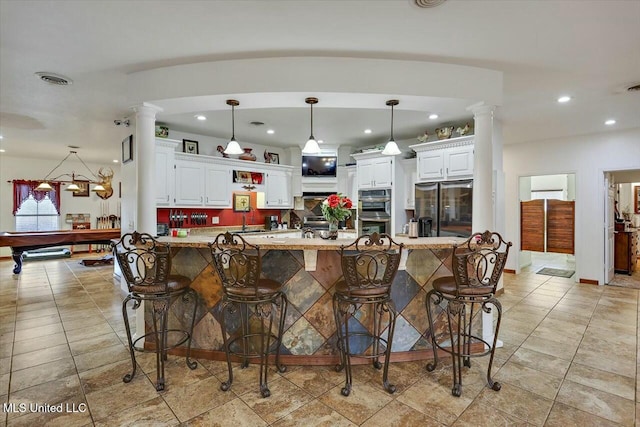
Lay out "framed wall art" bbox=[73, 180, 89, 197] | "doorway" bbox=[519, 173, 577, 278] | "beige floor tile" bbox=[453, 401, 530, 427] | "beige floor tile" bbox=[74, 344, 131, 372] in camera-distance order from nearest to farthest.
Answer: "beige floor tile" bbox=[453, 401, 530, 427], "beige floor tile" bbox=[74, 344, 131, 372], "doorway" bbox=[519, 173, 577, 278], "framed wall art" bbox=[73, 180, 89, 197]

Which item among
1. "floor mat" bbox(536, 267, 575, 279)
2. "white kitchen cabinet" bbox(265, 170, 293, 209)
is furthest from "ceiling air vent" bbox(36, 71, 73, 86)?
"floor mat" bbox(536, 267, 575, 279)

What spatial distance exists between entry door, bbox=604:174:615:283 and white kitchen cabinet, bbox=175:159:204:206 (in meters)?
7.18

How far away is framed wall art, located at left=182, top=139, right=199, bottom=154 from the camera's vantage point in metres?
5.32

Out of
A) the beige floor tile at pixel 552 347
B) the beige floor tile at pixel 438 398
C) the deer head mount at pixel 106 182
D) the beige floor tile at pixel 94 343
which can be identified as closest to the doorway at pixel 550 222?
the beige floor tile at pixel 552 347

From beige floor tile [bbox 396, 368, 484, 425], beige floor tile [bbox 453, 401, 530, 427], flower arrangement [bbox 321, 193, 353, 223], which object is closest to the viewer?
beige floor tile [bbox 453, 401, 530, 427]

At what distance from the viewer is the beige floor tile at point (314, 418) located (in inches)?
76.3

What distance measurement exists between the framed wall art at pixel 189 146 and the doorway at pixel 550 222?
24.8ft

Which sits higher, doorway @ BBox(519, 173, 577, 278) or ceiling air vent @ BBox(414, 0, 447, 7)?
ceiling air vent @ BBox(414, 0, 447, 7)

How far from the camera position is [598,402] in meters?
2.16

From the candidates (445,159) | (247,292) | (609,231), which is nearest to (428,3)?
(247,292)

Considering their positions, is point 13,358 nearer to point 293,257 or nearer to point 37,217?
point 293,257

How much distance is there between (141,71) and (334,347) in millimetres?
3247

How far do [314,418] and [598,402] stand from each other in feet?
6.58

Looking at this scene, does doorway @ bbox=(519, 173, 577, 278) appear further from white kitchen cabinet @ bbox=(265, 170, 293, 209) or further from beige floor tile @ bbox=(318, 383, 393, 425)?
beige floor tile @ bbox=(318, 383, 393, 425)
